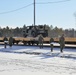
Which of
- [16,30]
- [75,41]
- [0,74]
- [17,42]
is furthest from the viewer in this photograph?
[16,30]

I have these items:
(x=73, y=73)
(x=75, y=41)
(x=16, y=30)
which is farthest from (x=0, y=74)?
(x=16, y=30)

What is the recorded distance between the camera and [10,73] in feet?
41.3

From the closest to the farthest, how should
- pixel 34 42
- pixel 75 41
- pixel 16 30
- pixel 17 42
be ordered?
pixel 75 41
pixel 34 42
pixel 17 42
pixel 16 30

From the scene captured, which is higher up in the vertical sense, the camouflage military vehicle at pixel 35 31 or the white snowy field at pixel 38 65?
→ the camouflage military vehicle at pixel 35 31

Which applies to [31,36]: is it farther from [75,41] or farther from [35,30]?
[75,41]

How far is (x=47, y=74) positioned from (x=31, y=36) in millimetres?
27987

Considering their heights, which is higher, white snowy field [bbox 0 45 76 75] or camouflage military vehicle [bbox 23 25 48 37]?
camouflage military vehicle [bbox 23 25 48 37]

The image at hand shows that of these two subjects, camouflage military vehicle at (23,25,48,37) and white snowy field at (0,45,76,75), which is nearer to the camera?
white snowy field at (0,45,76,75)

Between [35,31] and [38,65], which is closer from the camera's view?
[38,65]

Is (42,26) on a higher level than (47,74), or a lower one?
higher

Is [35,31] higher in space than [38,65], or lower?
higher

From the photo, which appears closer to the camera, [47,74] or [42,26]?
[47,74]

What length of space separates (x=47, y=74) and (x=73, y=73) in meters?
1.21

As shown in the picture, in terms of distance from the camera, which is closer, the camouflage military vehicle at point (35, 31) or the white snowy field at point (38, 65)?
the white snowy field at point (38, 65)
